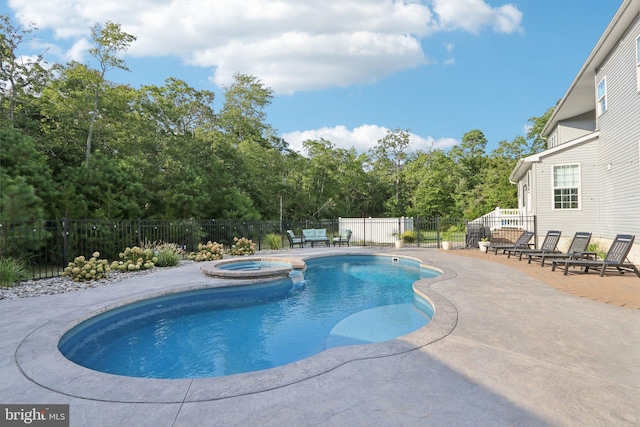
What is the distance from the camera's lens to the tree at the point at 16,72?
1188 cm

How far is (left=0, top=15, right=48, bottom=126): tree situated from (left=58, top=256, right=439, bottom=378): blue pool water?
1060cm

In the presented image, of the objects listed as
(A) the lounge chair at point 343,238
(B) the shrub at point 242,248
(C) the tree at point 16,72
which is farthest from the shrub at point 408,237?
(C) the tree at point 16,72

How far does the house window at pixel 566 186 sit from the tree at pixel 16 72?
1941 centimetres

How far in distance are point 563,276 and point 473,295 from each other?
3.28 m

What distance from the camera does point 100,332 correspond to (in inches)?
196

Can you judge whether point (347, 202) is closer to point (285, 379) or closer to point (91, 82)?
point (91, 82)

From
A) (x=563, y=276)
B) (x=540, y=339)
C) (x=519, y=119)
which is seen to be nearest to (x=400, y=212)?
(x=519, y=119)

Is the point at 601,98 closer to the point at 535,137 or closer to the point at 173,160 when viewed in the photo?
the point at 173,160

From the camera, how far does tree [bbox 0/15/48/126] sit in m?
11.9

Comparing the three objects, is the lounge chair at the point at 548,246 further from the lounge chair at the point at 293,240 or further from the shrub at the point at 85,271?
the shrub at the point at 85,271

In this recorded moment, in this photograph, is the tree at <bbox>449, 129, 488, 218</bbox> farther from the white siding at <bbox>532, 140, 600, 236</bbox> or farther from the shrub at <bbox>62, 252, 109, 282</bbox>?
the shrub at <bbox>62, 252, 109, 282</bbox>

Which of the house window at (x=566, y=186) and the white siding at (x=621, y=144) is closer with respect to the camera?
the white siding at (x=621, y=144)

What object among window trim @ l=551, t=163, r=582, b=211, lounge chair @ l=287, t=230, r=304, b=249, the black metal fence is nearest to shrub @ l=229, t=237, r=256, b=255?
the black metal fence

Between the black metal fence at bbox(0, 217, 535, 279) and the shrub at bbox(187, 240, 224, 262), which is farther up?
the black metal fence at bbox(0, 217, 535, 279)
